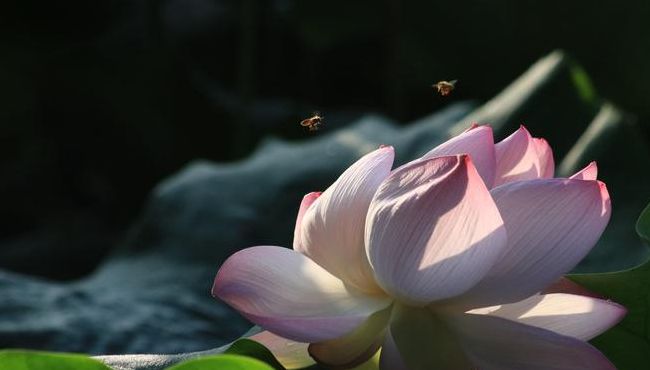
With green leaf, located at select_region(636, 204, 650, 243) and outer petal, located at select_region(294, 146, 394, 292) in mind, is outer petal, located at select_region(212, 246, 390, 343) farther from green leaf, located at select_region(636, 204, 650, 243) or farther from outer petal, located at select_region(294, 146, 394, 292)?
green leaf, located at select_region(636, 204, 650, 243)

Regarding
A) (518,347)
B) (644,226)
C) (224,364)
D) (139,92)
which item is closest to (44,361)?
(224,364)

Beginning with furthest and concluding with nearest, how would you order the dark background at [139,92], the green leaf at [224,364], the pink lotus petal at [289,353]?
1. the dark background at [139,92]
2. the pink lotus petal at [289,353]
3. the green leaf at [224,364]

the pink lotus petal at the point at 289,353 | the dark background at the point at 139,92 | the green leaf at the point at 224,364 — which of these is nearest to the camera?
the green leaf at the point at 224,364

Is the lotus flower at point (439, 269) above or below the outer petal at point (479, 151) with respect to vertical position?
below

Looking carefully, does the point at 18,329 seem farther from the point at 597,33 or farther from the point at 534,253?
the point at 597,33

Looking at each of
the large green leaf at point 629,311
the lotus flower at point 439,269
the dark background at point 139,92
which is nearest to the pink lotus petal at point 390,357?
the lotus flower at point 439,269

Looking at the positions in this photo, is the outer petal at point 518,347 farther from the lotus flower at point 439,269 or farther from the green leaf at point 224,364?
the green leaf at point 224,364

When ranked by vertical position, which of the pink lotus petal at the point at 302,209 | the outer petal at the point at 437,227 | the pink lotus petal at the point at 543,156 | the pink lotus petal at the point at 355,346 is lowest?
the pink lotus petal at the point at 355,346

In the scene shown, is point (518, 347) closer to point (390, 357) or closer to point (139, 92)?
point (390, 357)
